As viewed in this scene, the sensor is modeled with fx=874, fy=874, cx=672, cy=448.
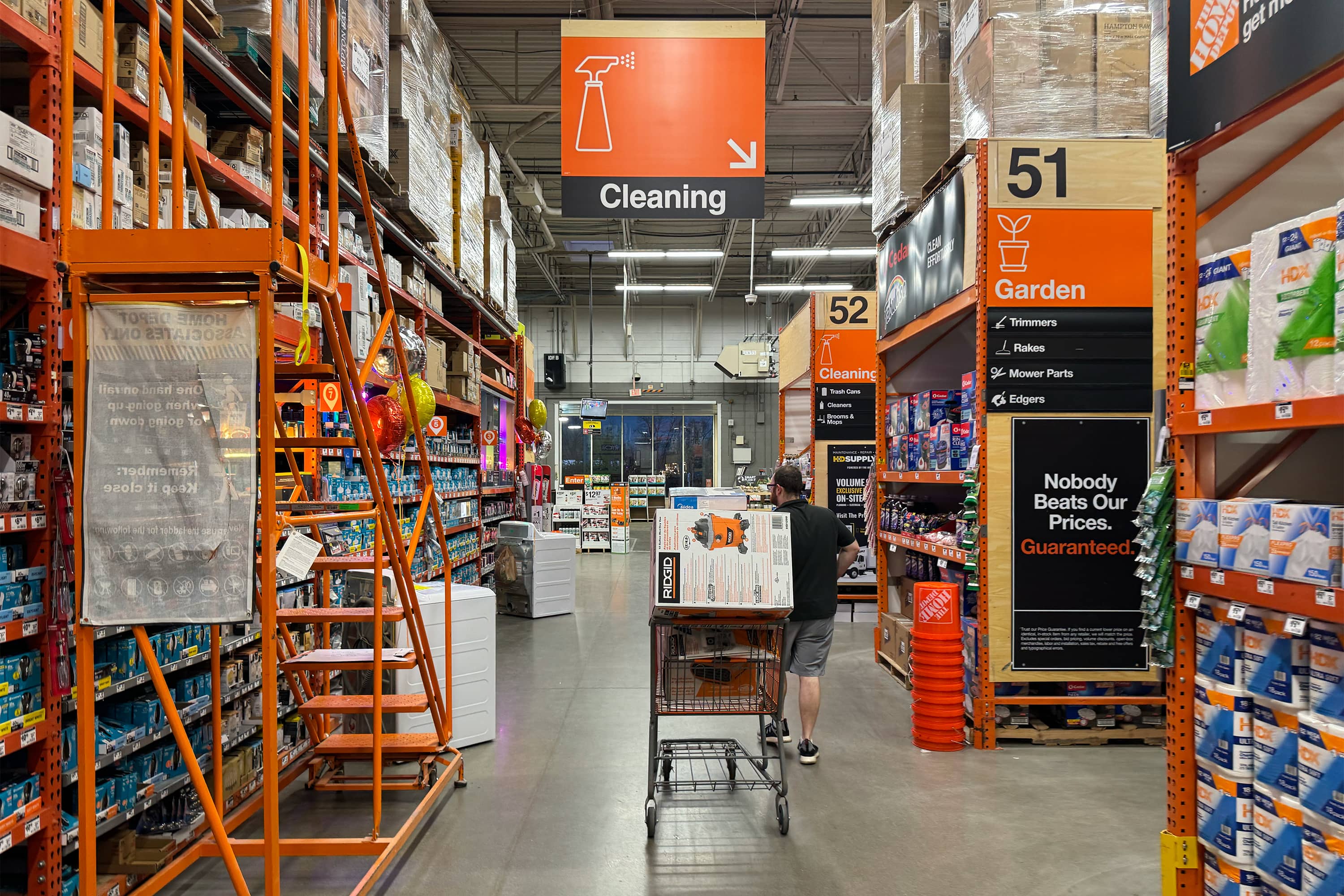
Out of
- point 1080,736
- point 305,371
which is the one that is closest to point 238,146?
point 305,371

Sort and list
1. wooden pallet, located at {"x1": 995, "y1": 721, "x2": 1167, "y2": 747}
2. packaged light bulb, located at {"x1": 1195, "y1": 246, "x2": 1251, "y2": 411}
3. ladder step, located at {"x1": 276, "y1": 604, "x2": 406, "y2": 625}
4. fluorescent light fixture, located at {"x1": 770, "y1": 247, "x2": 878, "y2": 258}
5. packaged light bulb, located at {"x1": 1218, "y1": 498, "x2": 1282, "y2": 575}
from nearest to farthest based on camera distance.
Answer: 1. packaged light bulb, located at {"x1": 1218, "y1": 498, "x2": 1282, "y2": 575}
2. packaged light bulb, located at {"x1": 1195, "y1": 246, "x2": 1251, "y2": 411}
3. ladder step, located at {"x1": 276, "y1": 604, "x2": 406, "y2": 625}
4. wooden pallet, located at {"x1": 995, "y1": 721, "x2": 1167, "y2": 747}
5. fluorescent light fixture, located at {"x1": 770, "y1": 247, "x2": 878, "y2": 258}

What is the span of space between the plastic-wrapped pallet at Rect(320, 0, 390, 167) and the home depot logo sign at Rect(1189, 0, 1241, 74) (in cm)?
464

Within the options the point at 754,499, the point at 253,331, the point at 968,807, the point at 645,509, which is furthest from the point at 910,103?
the point at 645,509

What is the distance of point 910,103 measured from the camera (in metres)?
6.48

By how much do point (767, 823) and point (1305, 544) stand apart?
2.77m

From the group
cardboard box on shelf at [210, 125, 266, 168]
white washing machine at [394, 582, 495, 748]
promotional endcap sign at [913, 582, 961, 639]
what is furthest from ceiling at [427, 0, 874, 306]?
promotional endcap sign at [913, 582, 961, 639]

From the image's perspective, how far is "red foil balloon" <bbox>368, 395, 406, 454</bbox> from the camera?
16.8ft

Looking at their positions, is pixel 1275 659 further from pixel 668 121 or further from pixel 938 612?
pixel 668 121

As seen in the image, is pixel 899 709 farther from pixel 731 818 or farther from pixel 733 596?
pixel 733 596

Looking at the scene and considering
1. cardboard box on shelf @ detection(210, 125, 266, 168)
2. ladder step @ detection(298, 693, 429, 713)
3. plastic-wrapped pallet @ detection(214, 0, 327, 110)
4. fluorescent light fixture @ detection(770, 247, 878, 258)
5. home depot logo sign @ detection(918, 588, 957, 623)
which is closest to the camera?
ladder step @ detection(298, 693, 429, 713)

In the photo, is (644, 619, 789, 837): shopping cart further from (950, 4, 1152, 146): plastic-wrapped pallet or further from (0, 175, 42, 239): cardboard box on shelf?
(950, 4, 1152, 146): plastic-wrapped pallet

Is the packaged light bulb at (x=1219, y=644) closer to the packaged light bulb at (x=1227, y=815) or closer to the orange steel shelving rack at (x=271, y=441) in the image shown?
the packaged light bulb at (x=1227, y=815)

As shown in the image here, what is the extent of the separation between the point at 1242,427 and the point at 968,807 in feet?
8.73

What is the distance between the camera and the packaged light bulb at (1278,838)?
231 centimetres
